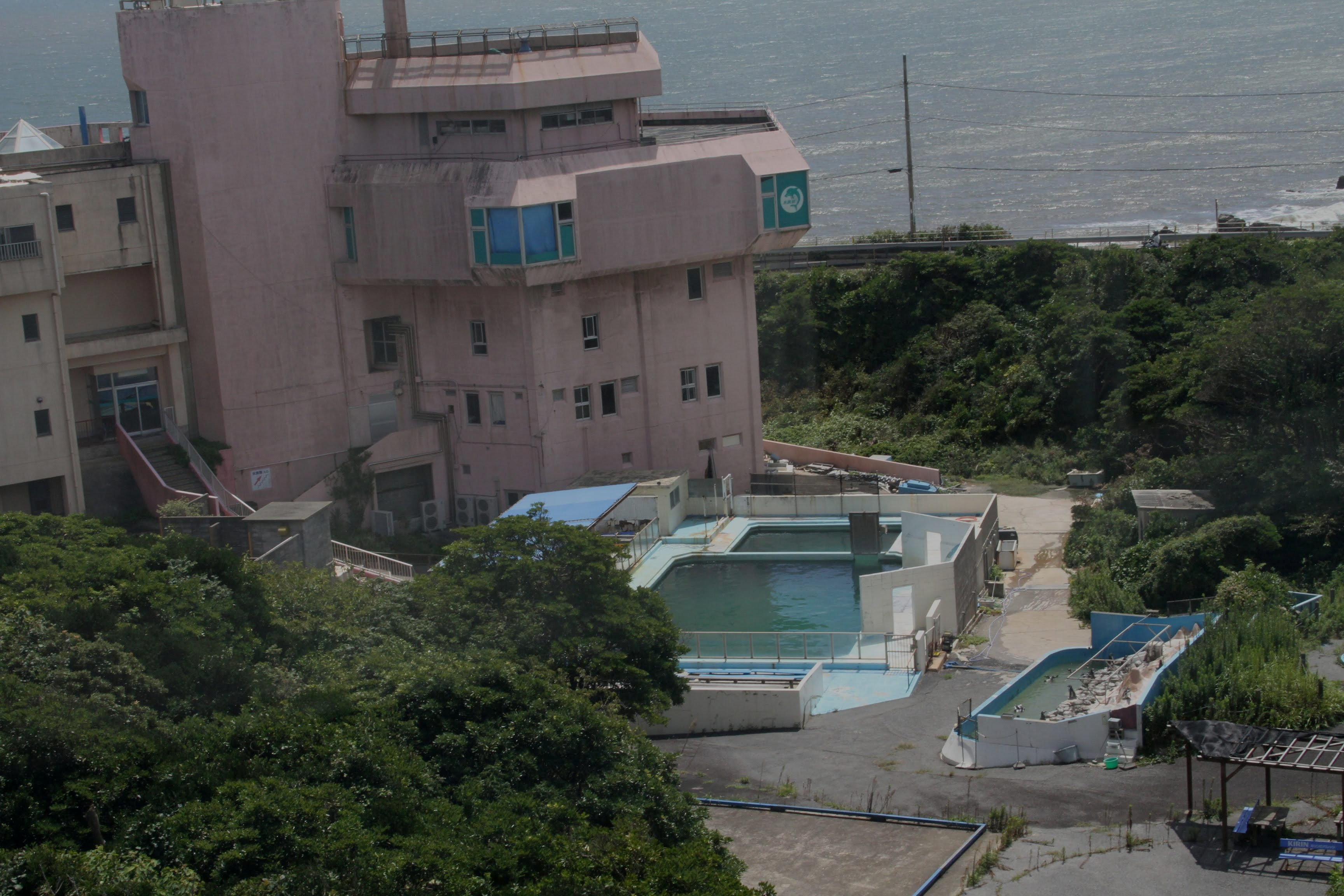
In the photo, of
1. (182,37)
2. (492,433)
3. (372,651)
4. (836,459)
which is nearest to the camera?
(372,651)

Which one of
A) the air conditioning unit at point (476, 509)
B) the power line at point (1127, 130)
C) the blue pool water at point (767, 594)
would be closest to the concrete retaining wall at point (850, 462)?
the blue pool water at point (767, 594)

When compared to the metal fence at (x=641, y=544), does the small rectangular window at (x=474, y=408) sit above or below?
above

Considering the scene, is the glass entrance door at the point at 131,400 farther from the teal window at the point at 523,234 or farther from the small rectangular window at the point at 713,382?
the small rectangular window at the point at 713,382

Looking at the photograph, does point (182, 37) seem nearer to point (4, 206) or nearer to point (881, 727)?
point (4, 206)

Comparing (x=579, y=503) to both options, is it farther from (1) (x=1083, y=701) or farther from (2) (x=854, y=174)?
(2) (x=854, y=174)

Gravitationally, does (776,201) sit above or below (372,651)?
above

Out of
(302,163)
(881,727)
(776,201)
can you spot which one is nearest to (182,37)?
(302,163)

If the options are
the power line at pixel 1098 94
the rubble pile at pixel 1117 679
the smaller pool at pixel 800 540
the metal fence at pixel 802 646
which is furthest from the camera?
the power line at pixel 1098 94

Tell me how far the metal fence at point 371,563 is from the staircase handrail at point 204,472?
7.47 ft

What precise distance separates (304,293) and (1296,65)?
121 metres

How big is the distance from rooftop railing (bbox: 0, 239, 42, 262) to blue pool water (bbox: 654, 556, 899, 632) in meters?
15.6

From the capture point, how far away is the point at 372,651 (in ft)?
85.9

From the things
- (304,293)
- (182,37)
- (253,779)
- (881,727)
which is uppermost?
(182,37)

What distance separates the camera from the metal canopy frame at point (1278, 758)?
22891mm
